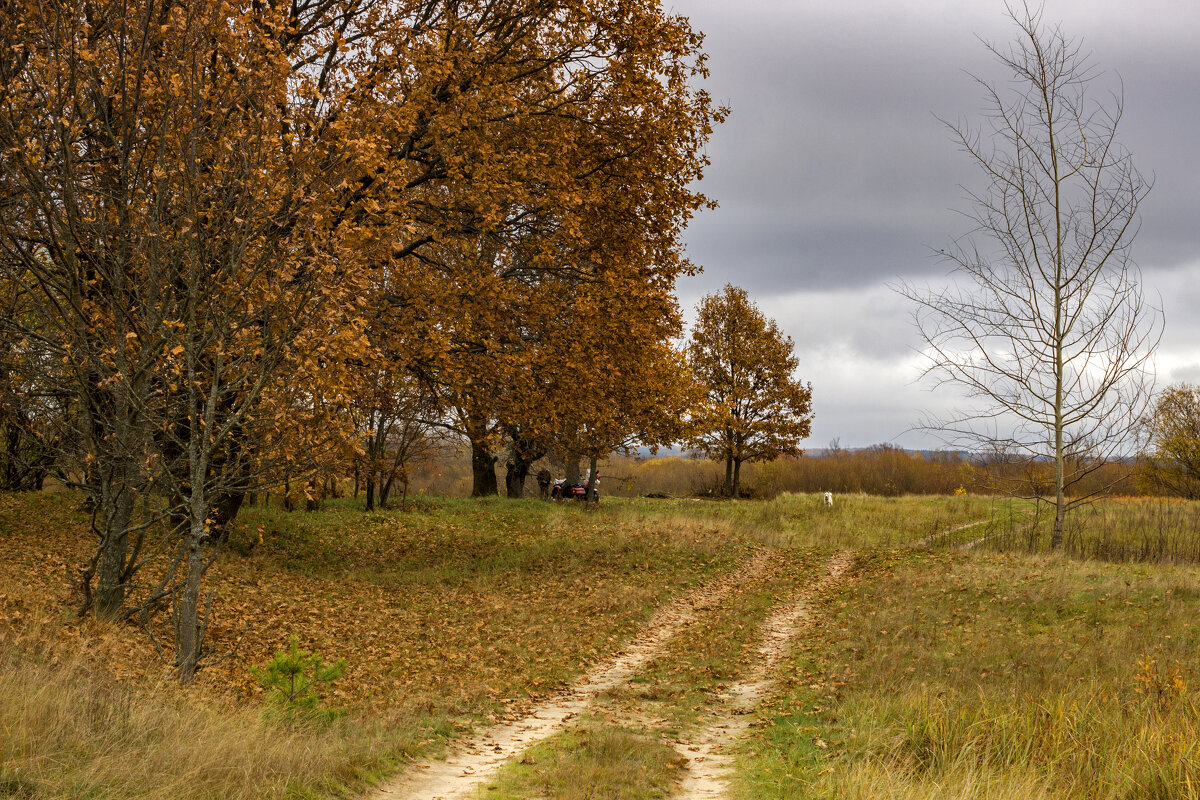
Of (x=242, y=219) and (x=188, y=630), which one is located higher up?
(x=242, y=219)

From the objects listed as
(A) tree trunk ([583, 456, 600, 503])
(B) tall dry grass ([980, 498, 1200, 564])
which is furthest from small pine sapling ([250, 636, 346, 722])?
(A) tree trunk ([583, 456, 600, 503])

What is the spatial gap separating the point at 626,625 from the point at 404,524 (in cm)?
887

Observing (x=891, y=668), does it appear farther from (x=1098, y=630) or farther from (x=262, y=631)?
(x=262, y=631)

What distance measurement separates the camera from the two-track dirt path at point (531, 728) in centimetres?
633

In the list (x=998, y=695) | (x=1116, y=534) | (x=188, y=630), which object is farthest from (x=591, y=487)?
(x=188, y=630)

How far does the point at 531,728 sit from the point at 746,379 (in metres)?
30.6

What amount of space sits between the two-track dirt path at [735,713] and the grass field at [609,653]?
0.17 m

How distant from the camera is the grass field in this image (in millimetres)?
5742

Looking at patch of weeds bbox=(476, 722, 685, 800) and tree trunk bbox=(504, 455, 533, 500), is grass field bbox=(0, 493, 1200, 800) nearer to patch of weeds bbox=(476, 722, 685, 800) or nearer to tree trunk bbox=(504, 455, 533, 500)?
patch of weeds bbox=(476, 722, 685, 800)

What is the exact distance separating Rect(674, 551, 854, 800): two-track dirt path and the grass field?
17cm

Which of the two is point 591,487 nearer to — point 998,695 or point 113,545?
point 113,545

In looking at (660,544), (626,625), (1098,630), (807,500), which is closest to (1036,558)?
(1098,630)

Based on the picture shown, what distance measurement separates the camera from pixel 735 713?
8.92 meters

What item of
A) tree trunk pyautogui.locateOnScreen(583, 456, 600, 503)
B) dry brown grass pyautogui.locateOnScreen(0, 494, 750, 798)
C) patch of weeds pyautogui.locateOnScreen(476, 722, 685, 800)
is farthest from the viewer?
tree trunk pyautogui.locateOnScreen(583, 456, 600, 503)
